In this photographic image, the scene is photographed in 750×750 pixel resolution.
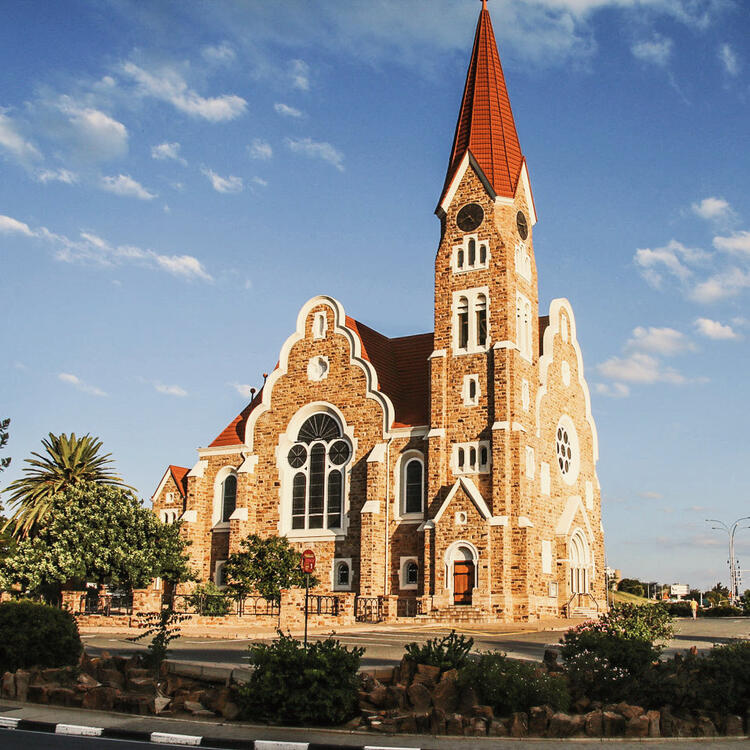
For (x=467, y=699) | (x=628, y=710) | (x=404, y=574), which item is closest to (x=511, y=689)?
(x=467, y=699)

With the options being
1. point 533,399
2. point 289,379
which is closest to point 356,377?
point 289,379

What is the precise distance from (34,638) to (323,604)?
2384cm

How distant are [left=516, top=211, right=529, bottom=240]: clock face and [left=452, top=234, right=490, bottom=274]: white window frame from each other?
7.96 feet

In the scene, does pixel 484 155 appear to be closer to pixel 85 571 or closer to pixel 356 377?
pixel 356 377

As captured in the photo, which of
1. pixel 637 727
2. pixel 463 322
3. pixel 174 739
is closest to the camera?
pixel 174 739

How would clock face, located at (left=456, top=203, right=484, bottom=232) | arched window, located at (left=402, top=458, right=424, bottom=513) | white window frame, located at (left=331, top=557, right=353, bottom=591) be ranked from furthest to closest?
clock face, located at (left=456, top=203, right=484, bottom=232)
white window frame, located at (left=331, top=557, right=353, bottom=591)
arched window, located at (left=402, top=458, right=424, bottom=513)

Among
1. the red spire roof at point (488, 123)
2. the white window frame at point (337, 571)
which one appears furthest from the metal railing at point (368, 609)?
the red spire roof at point (488, 123)

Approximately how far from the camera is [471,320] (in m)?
41.2

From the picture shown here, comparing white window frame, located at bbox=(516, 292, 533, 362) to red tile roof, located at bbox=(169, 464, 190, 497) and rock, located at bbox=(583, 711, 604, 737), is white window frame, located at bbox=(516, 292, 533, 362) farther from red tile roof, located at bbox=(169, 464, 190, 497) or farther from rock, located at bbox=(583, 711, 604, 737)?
rock, located at bbox=(583, 711, 604, 737)

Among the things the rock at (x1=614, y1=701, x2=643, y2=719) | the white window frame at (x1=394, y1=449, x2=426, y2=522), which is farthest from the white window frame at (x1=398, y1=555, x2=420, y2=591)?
the rock at (x1=614, y1=701, x2=643, y2=719)

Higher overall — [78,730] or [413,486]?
[413,486]

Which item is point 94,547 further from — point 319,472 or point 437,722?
point 437,722

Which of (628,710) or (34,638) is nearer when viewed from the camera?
(628,710)

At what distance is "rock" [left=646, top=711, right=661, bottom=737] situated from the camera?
12.1 metres
